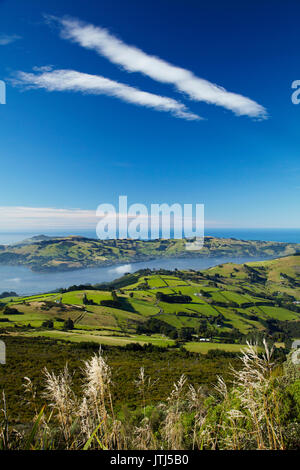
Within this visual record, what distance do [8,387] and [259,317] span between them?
78656 mm

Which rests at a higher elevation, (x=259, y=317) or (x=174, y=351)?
(x=174, y=351)

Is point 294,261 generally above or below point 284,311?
above

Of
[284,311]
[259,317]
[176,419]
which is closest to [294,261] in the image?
[284,311]

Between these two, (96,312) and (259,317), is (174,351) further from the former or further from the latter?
(259,317)

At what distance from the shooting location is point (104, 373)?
220 cm

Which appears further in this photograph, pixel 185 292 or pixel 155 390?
pixel 185 292

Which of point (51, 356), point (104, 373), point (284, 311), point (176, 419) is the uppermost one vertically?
point (104, 373)

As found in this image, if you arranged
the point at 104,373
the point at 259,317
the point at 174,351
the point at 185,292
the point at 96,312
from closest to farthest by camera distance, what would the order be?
the point at 104,373 < the point at 174,351 < the point at 96,312 < the point at 259,317 < the point at 185,292

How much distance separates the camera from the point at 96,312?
6731cm

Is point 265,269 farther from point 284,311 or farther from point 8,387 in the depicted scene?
point 8,387
